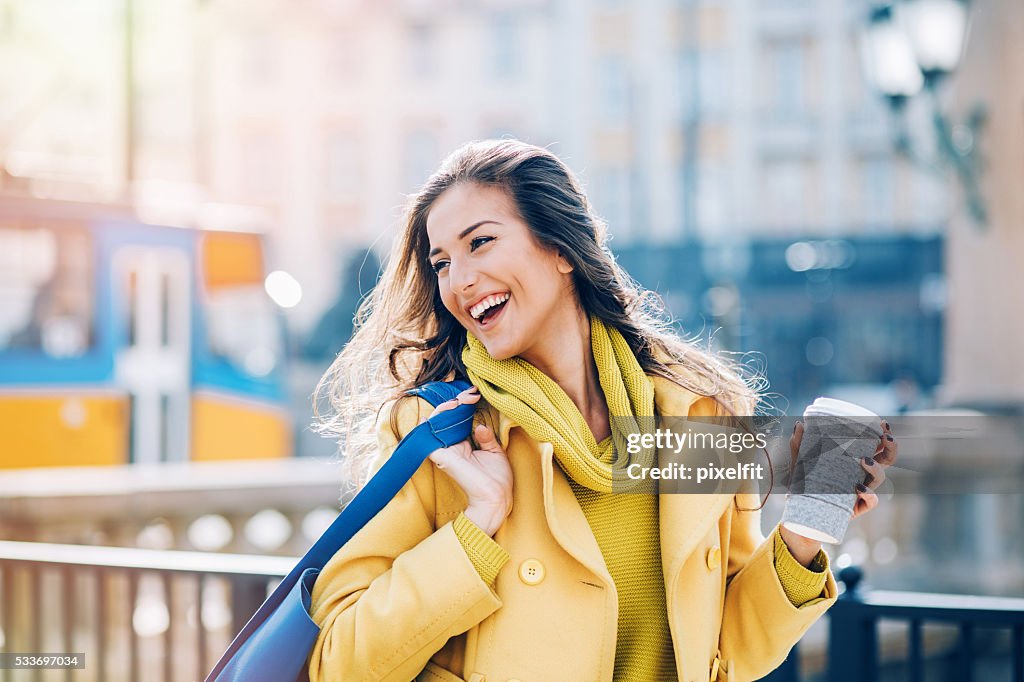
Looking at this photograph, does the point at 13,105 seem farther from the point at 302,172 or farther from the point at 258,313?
the point at 302,172

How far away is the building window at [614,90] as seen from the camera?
3175 cm

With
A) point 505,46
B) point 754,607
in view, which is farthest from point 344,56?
point 754,607

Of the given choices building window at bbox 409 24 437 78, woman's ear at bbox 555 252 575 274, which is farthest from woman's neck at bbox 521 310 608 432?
building window at bbox 409 24 437 78

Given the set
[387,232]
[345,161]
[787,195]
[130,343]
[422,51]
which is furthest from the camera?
[345,161]

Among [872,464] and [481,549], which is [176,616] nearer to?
[481,549]

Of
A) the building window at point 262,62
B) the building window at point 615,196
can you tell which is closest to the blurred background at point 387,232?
the building window at point 615,196

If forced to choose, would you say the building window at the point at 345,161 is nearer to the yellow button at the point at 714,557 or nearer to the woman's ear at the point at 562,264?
the woman's ear at the point at 562,264

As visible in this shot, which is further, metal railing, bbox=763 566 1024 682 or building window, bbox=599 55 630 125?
building window, bbox=599 55 630 125

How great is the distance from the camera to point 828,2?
3114 centimetres

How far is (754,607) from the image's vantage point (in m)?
2.06

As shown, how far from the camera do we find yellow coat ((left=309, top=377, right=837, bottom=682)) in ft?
5.90

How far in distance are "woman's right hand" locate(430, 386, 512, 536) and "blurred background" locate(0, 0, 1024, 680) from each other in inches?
21.5

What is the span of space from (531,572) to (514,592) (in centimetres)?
4

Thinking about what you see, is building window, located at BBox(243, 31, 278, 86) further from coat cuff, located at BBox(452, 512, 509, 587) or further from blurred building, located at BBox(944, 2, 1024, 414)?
coat cuff, located at BBox(452, 512, 509, 587)
